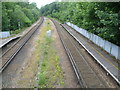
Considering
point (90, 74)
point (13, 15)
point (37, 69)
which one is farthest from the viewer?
point (13, 15)

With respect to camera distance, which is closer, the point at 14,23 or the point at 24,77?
the point at 24,77

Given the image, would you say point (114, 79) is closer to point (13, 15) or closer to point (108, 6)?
point (108, 6)

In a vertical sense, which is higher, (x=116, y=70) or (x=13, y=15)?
(x=13, y=15)

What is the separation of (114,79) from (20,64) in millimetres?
7875

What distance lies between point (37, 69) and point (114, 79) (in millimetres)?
5934

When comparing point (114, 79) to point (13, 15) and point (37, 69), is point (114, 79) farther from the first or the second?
point (13, 15)

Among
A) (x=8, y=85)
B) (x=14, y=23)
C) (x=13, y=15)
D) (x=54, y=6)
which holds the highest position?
(x=54, y=6)

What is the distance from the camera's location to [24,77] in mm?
9148

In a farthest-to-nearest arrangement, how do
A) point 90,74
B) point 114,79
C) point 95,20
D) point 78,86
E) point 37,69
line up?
point 95,20 < point 37,69 < point 90,74 < point 114,79 < point 78,86

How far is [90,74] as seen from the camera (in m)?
9.55

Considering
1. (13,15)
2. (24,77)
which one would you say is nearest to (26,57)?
(24,77)

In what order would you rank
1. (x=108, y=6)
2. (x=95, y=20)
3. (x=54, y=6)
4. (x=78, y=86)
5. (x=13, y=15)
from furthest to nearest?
1. (x=54, y=6)
2. (x=13, y=15)
3. (x=95, y=20)
4. (x=108, y=6)
5. (x=78, y=86)

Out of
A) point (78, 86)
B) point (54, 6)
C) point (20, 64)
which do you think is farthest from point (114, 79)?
point (54, 6)

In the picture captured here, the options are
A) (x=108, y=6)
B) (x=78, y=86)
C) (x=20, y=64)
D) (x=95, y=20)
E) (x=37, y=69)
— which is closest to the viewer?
(x=78, y=86)
